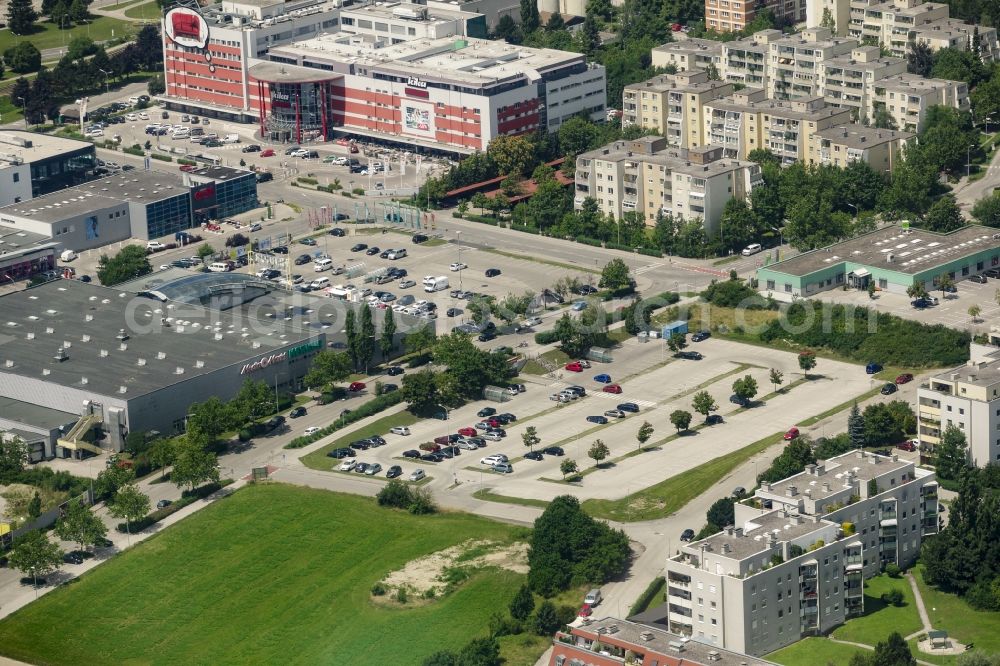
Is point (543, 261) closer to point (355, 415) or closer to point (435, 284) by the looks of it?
point (435, 284)

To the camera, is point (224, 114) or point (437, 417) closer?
point (437, 417)

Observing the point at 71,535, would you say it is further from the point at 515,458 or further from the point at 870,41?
the point at 870,41

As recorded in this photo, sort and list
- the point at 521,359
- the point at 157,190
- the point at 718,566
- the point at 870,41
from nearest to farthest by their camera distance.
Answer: the point at 718,566, the point at 521,359, the point at 157,190, the point at 870,41

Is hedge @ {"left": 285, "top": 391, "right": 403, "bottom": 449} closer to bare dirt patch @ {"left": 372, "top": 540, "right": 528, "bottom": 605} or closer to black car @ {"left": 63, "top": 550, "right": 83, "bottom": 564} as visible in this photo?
black car @ {"left": 63, "top": 550, "right": 83, "bottom": 564}

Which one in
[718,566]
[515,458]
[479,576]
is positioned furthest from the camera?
[515,458]

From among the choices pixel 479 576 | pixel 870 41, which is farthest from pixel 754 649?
pixel 870 41

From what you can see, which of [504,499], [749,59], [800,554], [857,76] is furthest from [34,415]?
[749,59]

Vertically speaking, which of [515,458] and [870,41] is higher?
[870,41]
